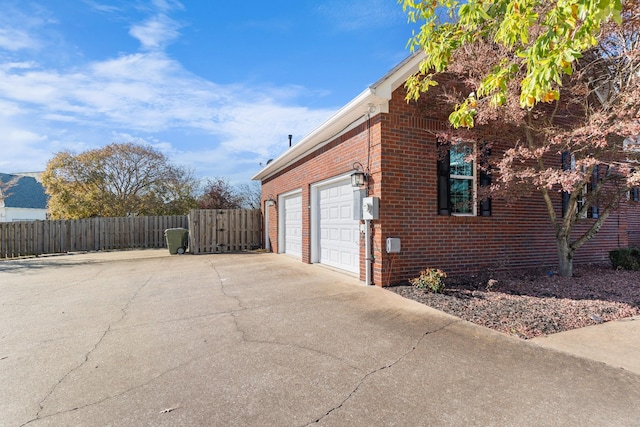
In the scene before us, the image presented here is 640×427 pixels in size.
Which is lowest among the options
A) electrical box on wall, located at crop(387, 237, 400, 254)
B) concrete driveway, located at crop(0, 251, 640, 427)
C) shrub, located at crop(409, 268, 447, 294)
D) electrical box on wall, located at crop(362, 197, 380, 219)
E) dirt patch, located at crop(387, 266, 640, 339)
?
concrete driveway, located at crop(0, 251, 640, 427)

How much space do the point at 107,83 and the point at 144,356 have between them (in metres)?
8.11

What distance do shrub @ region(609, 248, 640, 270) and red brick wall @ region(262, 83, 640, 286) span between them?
1428mm

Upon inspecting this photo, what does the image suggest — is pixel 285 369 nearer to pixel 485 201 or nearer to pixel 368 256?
pixel 368 256

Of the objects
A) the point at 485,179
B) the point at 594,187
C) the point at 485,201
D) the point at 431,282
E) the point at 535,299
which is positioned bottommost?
the point at 535,299

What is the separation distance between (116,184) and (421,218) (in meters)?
19.0

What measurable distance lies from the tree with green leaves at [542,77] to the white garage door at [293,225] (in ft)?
19.3

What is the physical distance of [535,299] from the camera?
16.9 feet

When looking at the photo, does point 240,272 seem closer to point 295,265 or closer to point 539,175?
point 295,265

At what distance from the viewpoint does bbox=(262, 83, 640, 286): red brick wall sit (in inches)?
247

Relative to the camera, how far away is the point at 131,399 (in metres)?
2.58

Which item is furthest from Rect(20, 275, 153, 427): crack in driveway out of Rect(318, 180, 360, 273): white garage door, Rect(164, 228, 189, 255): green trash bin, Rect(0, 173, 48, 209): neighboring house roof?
Rect(0, 173, 48, 209): neighboring house roof

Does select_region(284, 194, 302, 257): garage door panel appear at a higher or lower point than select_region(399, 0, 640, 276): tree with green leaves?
lower

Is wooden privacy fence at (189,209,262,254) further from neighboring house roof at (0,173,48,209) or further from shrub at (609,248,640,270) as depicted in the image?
neighboring house roof at (0,173,48,209)

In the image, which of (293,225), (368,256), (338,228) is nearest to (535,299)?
(368,256)
